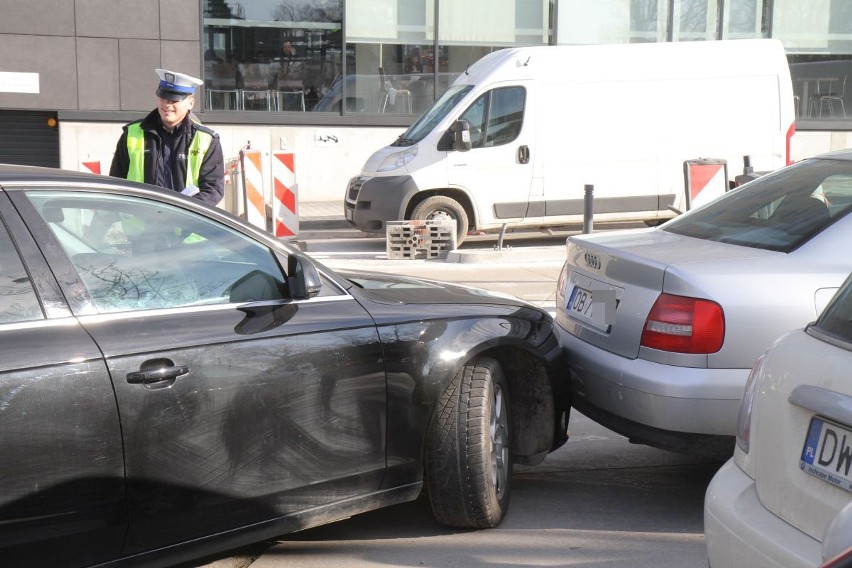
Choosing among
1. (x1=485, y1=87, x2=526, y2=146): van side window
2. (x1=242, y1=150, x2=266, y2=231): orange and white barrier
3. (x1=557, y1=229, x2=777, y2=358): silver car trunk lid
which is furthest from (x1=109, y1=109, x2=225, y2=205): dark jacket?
(x1=485, y1=87, x2=526, y2=146): van side window

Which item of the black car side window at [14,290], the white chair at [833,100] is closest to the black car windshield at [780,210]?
the black car side window at [14,290]

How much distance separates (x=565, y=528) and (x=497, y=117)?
9.28 metres

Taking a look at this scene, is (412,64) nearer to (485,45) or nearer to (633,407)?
(485,45)

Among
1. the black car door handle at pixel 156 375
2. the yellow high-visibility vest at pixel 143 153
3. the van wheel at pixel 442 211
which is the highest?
the yellow high-visibility vest at pixel 143 153

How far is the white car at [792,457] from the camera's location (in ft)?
8.61

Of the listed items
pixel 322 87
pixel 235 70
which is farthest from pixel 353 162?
pixel 235 70

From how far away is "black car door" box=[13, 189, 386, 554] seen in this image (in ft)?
11.1

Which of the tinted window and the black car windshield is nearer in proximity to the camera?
the tinted window

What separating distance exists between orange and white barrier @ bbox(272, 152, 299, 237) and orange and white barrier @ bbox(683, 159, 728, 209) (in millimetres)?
4787

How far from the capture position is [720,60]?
13.6 m

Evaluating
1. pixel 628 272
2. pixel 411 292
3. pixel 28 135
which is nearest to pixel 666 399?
pixel 628 272

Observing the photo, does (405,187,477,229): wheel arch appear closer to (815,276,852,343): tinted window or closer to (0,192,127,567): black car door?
(0,192,127,567): black car door

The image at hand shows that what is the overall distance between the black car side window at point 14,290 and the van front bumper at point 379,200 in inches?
387

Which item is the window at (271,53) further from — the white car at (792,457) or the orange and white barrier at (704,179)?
the white car at (792,457)
